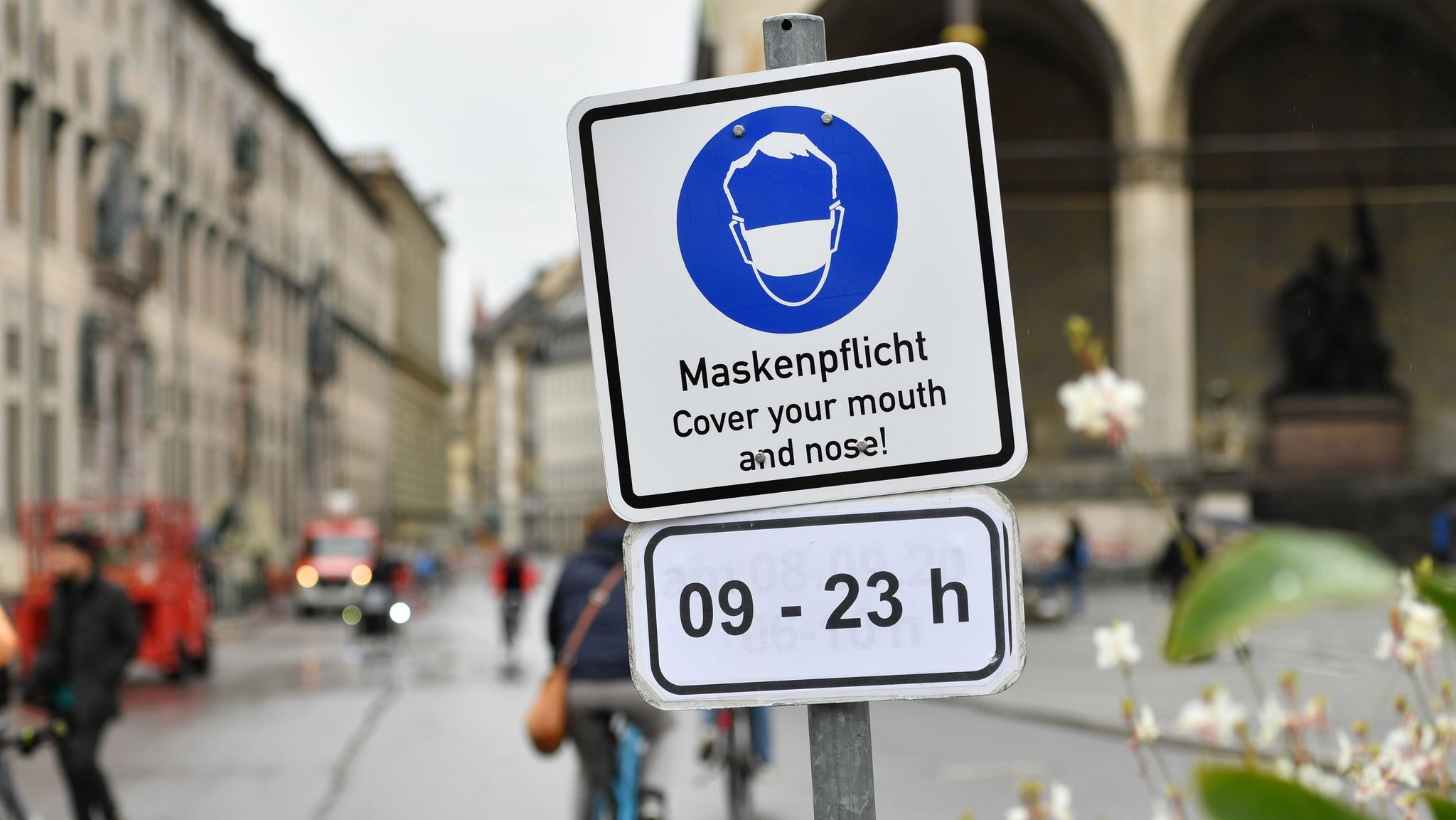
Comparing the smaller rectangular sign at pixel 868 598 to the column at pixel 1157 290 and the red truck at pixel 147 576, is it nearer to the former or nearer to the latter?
the red truck at pixel 147 576

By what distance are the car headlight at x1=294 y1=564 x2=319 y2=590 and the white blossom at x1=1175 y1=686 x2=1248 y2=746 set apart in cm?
3983

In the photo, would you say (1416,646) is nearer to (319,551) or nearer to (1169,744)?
(1169,744)

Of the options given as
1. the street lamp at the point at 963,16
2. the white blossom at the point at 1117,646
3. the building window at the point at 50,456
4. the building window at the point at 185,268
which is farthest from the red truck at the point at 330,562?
the white blossom at the point at 1117,646

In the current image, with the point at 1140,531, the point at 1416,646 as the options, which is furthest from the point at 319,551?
the point at 1416,646

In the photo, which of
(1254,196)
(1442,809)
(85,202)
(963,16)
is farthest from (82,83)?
(1442,809)

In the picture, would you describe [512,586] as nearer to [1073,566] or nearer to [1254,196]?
[1073,566]

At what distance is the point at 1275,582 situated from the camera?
0.61 meters

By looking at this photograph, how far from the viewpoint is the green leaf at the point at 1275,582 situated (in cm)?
60

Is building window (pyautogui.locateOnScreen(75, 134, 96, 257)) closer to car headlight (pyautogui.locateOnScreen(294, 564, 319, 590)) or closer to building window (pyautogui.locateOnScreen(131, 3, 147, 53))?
building window (pyautogui.locateOnScreen(131, 3, 147, 53))

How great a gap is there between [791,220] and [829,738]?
0.63 meters

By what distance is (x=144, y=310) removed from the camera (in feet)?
135

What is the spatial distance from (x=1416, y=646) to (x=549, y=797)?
844 cm

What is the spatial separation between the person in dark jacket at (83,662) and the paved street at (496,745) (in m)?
2.32

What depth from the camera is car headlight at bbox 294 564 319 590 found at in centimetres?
4172
